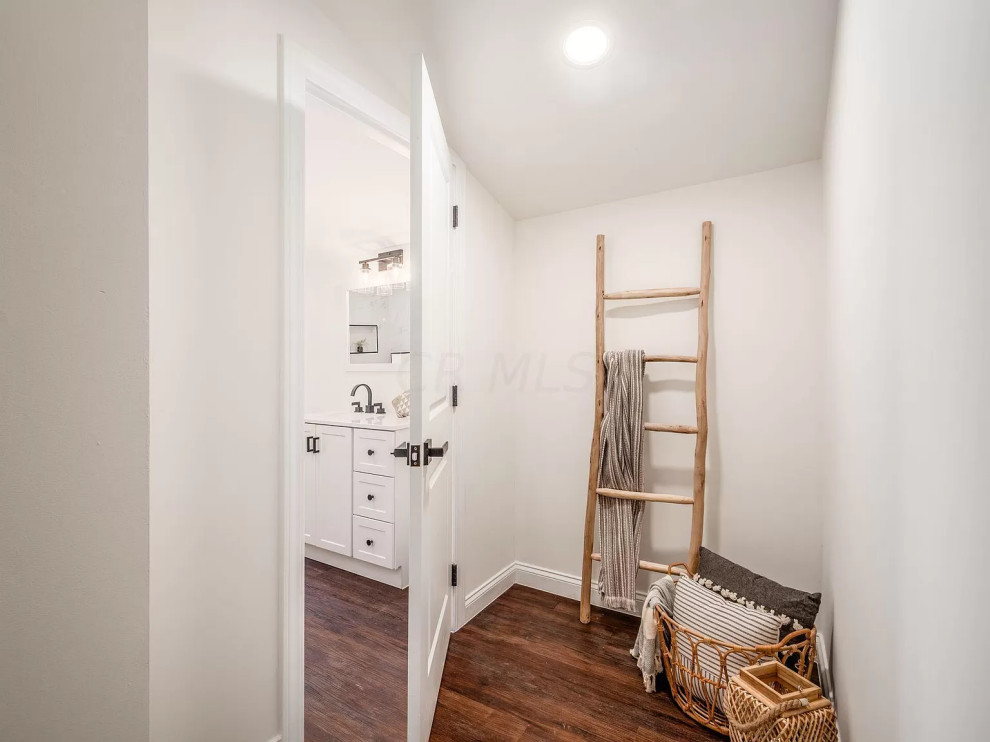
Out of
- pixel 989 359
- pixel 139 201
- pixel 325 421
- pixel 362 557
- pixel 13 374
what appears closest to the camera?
pixel 989 359

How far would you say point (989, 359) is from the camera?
1.30ft

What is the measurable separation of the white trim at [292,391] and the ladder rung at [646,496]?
1.37m

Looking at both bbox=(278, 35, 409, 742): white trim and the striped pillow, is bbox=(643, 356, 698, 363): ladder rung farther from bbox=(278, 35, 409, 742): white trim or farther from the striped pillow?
bbox=(278, 35, 409, 742): white trim

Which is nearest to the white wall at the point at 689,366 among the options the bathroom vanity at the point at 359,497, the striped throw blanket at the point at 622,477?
the striped throw blanket at the point at 622,477

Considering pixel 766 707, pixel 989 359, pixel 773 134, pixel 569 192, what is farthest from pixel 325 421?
pixel 989 359

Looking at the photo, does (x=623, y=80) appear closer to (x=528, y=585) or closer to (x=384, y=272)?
(x=384, y=272)

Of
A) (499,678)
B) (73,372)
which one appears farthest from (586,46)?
(499,678)

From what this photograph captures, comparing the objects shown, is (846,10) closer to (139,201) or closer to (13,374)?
(139,201)

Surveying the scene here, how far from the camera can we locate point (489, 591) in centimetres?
241

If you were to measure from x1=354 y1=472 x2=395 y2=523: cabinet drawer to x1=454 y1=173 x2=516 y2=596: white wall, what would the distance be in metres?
0.61

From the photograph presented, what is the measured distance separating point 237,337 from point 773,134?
6.77 ft

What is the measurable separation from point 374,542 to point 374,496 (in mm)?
265

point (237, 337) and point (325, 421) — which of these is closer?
point (237, 337)

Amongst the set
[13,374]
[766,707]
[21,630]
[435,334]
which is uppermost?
[435,334]
